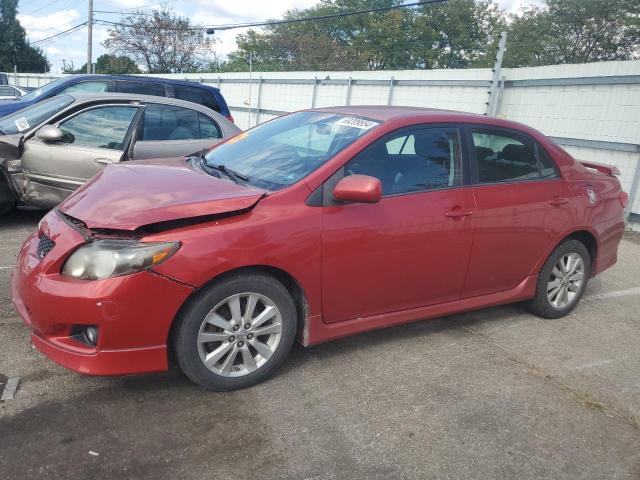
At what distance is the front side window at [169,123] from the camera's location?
19.9 feet

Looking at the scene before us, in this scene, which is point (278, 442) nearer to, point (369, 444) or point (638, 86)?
point (369, 444)

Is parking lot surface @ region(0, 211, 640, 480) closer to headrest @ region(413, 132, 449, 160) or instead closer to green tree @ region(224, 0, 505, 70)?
headrest @ region(413, 132, 449, 160)

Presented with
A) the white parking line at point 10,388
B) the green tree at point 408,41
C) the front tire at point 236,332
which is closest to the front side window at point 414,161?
the front tire at point 236,332

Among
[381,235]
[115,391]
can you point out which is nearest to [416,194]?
[381,235]

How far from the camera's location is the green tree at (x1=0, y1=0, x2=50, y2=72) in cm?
5638

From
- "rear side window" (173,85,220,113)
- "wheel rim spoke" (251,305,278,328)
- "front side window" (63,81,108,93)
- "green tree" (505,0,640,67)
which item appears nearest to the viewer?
"wheel rim spoke" (251,305,278,328)

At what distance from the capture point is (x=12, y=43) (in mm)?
56812

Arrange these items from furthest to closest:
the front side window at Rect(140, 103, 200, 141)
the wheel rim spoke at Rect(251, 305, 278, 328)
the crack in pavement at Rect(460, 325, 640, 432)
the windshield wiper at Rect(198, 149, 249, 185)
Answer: the front side window at Rect(140, 103, 200, 141), the windshield wiper at Rect(198, 149, 249, 185), the crack in pavement at Rect(460, 325, 640, 432), the wheel rim spoke at Rect(251, 305, 278, 328)

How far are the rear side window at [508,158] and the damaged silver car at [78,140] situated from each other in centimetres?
358

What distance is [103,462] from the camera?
2402 mm

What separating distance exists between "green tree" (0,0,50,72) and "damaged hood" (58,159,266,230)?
62.4m

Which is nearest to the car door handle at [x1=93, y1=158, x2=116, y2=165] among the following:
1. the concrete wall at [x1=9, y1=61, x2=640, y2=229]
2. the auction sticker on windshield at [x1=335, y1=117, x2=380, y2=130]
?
the auction sticker on windshield at [x1=335, y1=117, x2=380, y2=130]

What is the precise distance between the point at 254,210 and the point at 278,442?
118 cm

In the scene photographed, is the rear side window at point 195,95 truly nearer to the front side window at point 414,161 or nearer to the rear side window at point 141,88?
the rear side window at point 141,88
